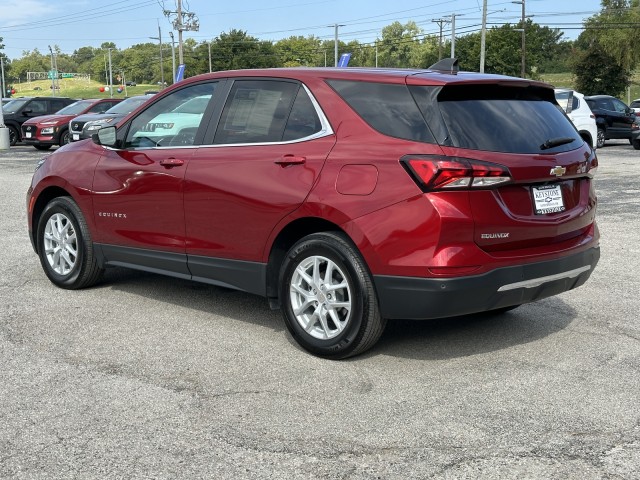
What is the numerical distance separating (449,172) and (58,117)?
23.4 m

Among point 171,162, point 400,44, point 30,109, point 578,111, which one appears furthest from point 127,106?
point 400,44

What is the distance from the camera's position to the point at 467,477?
338cm

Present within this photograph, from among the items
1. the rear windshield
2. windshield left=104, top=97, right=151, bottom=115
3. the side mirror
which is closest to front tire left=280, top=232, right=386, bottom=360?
the rear windshield

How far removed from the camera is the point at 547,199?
16.0 ft

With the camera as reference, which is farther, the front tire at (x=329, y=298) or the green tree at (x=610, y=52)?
the green tree at (x=610, y=52)

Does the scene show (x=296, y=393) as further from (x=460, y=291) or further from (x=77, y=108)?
(x=77, y=108)

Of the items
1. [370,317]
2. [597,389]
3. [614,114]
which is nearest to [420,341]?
[370,317]

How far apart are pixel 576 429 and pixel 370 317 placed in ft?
4.37

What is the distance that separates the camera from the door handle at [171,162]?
580cm

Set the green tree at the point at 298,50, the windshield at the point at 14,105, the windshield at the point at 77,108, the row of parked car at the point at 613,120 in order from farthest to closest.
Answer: the green tree at the point at 298,50
the windshield at the point at 14,105
the windshield at the point at 77,108
the row of parked car at the point at 613,120

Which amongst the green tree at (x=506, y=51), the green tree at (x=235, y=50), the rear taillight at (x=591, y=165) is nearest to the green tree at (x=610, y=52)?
the green tree at (x=506, y=51)

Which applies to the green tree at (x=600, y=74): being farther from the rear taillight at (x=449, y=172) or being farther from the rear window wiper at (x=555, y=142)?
the rear taillight at (x=449, y=172)

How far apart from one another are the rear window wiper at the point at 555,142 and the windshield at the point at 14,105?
92.4 feet

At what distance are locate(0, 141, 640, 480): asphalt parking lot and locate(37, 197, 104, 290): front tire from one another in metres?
0.17
